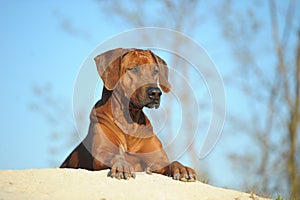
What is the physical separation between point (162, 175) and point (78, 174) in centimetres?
115

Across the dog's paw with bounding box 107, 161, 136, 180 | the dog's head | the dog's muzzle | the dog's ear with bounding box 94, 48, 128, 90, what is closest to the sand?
the dog's paw with bounding box 107, 161, 136, 180

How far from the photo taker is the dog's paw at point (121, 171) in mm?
6094

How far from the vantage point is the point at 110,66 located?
7191 mm

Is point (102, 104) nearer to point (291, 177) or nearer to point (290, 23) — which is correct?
point (291, 177)

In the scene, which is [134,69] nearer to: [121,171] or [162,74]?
[162,74]

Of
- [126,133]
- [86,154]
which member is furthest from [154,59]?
[86,154]

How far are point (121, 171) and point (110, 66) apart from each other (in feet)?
5.72

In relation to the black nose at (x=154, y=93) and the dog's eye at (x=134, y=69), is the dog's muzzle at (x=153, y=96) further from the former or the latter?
the dog's eye at (x=134, y=69)

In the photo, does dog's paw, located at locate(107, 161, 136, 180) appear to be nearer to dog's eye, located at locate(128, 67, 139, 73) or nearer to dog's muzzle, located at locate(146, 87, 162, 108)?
dog's muzzle, located at locate(146, 87, 162, 108)

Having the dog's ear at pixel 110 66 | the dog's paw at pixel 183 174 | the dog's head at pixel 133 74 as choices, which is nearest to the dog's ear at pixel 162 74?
the dog's head at pixel 133 74

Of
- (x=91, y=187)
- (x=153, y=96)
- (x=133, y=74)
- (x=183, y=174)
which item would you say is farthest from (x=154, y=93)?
(x=91, y=187)

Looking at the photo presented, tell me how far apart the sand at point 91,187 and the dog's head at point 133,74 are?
3.65 ft

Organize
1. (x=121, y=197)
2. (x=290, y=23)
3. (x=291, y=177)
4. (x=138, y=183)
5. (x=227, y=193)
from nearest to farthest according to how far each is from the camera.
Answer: (x=121, y=197) < (x=138, y=183) < (x=227, y=193) < (x=291, y=177) < (x=290, y=23)

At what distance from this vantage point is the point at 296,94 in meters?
19.7
